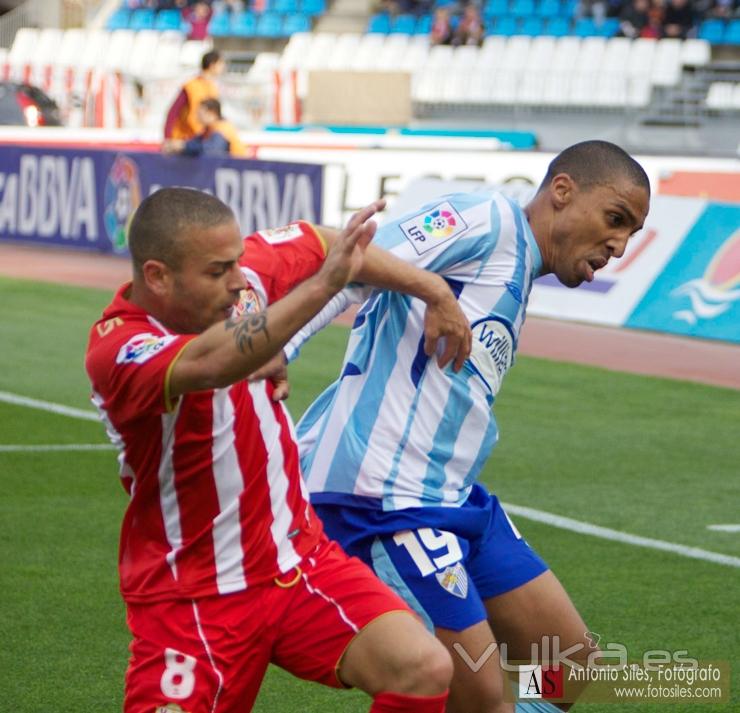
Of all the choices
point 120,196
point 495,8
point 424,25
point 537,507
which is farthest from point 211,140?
point 424,25

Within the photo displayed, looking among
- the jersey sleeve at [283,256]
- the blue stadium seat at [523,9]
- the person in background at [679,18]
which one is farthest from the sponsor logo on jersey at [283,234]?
the blue stadium seat at [523,9]

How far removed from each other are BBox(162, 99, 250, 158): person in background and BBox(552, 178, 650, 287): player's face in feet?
51.4

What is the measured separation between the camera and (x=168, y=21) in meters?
41.3

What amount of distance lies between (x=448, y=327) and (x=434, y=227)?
36 cm

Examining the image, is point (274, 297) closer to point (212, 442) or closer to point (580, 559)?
point (212, 442)

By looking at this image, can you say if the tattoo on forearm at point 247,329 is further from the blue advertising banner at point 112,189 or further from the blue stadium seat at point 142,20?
the blue stadium seat at point 142,20

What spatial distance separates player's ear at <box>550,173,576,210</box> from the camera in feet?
14.8

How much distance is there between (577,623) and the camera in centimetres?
459

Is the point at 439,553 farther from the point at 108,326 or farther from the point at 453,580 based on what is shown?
the point at 108,326

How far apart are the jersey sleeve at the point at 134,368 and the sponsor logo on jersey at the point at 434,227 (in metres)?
0.90

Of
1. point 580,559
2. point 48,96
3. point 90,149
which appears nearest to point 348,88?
point 48,96

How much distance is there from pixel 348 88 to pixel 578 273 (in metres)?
29.7

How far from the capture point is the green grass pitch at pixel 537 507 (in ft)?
19.5

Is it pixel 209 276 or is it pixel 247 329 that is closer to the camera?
pixel 247 329
